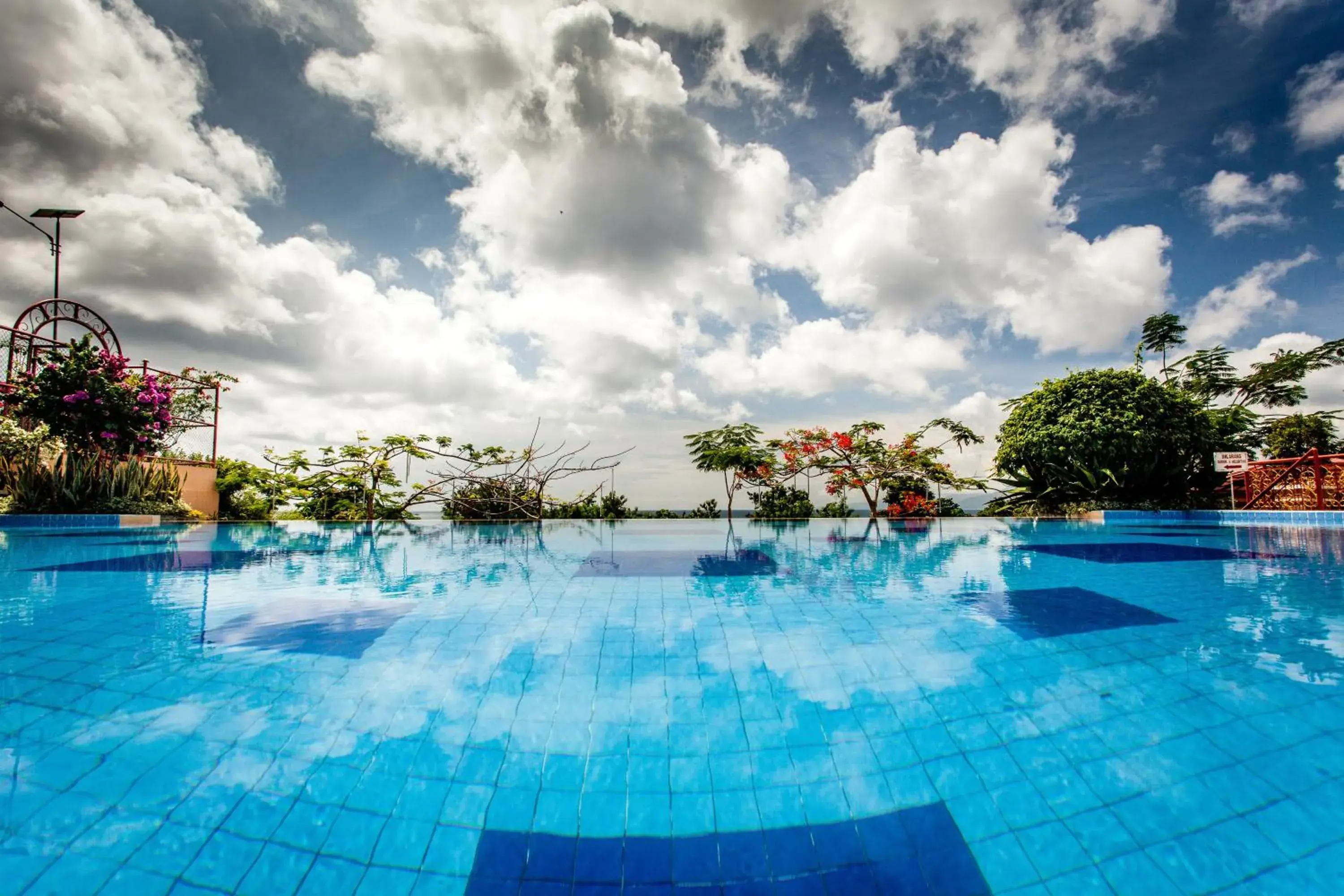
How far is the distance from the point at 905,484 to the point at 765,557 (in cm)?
933

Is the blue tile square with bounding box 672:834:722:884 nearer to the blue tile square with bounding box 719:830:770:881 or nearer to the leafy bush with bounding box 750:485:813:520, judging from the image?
the blue tile square with bounding box 719:830:770:881

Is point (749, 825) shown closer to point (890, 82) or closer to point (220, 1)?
point (890, 82)

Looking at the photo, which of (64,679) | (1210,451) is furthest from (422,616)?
(1210,451)

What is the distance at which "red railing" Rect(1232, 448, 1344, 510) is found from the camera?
1166 cm

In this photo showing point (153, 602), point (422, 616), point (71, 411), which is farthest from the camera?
point (71, 411)

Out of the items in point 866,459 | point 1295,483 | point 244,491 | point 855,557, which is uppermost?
point 866,459

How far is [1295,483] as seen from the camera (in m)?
12.5

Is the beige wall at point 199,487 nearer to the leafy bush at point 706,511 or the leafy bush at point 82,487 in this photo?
the leafy bush at point 82,487

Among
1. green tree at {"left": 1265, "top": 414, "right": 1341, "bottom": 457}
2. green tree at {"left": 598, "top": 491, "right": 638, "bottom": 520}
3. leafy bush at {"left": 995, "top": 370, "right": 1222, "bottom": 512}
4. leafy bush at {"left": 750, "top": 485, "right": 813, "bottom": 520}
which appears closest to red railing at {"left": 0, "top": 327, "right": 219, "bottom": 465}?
green tree at {"left": 598, "top": 491, "right": 638, "bottom": 520}

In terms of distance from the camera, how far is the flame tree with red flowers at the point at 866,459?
14594 millimetres

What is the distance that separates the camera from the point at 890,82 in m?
8.79

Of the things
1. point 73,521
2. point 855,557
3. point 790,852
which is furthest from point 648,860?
point 73,521

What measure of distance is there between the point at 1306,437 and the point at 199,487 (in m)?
33.4

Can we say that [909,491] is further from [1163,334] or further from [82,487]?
[82,487]
